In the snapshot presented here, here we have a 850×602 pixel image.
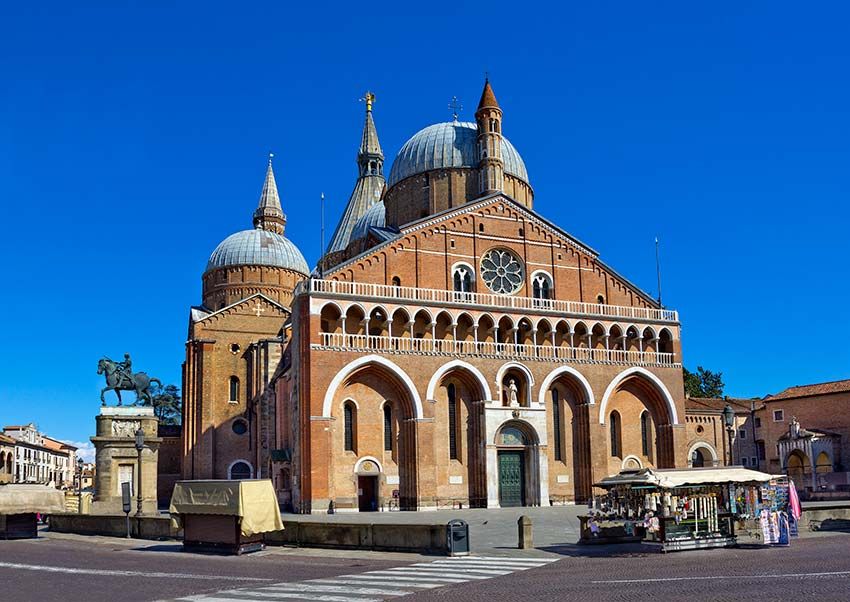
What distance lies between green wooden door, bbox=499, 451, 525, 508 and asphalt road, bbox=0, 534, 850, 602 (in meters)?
21.0

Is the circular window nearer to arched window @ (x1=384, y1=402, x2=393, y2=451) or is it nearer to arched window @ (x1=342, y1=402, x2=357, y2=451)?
arched window @ (x1=384, y1=402, x2=393, y2=451)

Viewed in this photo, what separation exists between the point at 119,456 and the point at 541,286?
75.5 ft

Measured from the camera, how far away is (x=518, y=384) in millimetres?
44500

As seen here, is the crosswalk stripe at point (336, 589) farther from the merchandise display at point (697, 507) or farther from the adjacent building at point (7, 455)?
the adjacent building at point (7, 455)

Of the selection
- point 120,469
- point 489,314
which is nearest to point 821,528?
point 489,314

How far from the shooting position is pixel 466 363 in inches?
1676

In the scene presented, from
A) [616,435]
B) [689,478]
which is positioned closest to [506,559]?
[689,478]

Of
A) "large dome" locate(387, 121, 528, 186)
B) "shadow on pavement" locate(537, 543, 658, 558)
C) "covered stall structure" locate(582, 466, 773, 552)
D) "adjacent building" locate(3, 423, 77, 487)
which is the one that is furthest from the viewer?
"adjacent building" locate(3, 423, 77, 487)

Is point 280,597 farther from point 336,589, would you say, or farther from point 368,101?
point 368,101

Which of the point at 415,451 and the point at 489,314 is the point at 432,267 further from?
the point at 415,451

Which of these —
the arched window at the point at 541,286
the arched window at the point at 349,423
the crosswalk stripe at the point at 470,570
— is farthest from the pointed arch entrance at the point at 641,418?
the crosswalk stripe at the point at 470,570

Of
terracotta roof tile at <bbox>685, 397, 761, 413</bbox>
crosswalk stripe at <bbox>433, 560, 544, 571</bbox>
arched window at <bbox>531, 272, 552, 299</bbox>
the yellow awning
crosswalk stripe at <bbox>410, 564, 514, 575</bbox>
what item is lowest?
crosswalk stripe at <bbox>433, 560, 544, 571</bbox>

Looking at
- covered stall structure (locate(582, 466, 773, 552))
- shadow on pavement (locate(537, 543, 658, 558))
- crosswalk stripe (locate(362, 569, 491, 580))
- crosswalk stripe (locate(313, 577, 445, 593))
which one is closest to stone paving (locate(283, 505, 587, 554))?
shadow on pavement (locate(537, 543, 658, 558))

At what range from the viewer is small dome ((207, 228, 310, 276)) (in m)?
67.8
